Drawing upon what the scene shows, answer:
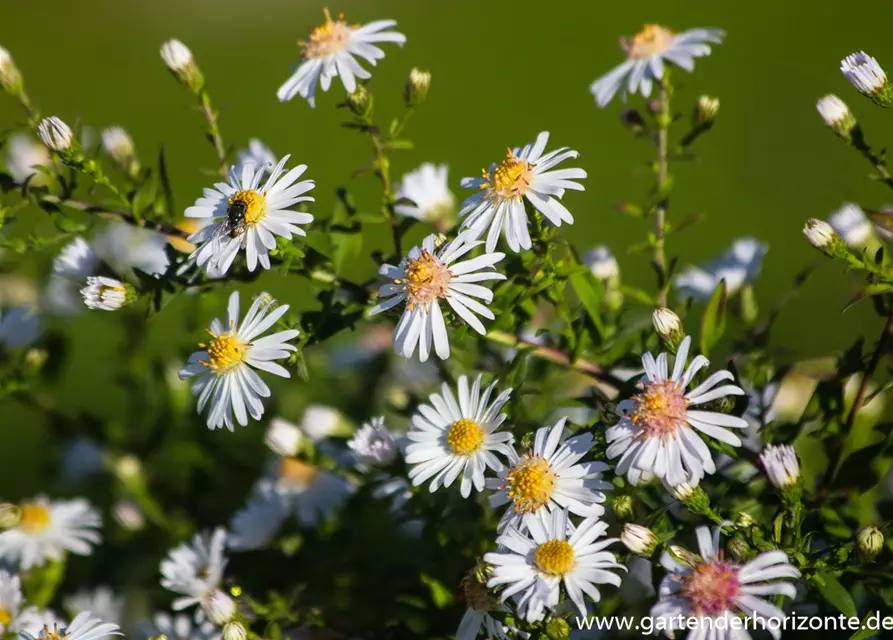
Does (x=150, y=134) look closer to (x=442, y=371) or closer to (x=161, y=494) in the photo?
(x=161, y=494)

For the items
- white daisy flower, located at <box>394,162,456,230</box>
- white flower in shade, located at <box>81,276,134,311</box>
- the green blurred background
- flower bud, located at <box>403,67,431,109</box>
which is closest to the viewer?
white flower in shade, located at <box>81,276,134,311</box>

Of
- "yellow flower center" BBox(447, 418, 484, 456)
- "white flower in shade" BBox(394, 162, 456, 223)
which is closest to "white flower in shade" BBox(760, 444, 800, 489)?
"yellow flower center" BBox(447, 418, 484, 456)

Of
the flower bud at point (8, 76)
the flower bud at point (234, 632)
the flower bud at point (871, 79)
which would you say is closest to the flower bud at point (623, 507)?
the flower bud at point (234, 632)

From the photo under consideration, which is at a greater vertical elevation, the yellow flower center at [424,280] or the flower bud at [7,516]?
the yellow flower center at [424,280]

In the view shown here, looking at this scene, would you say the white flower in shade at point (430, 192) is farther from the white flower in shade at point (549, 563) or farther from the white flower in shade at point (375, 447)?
the white flower in shade at point (549, 563)

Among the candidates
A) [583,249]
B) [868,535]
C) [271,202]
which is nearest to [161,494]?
[271,202]

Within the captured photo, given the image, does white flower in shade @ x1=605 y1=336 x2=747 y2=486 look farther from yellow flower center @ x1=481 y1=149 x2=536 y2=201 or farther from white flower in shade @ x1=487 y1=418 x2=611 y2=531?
yellow flower center @ x1=481 y1=149 x2=536 y2=201
